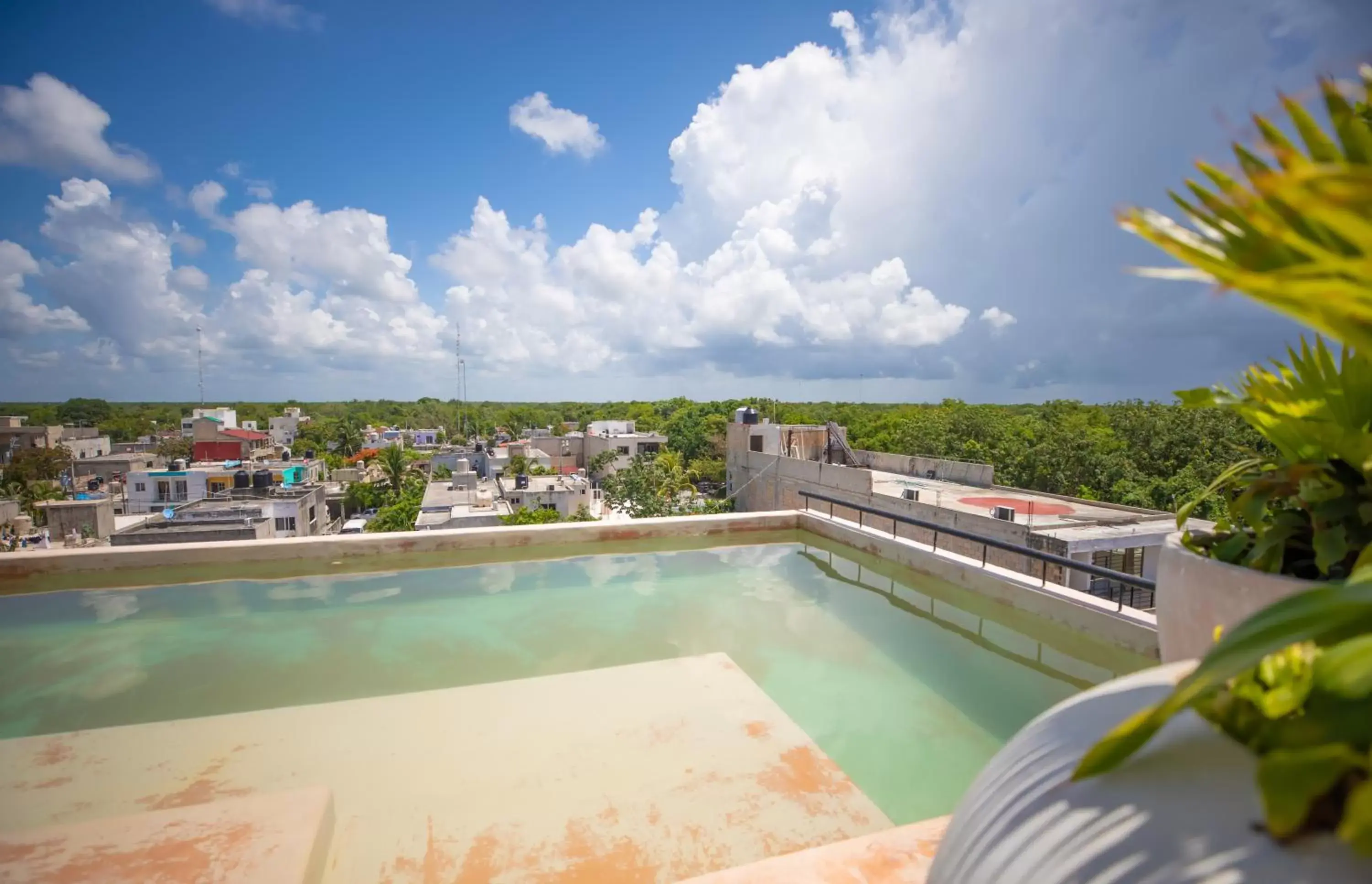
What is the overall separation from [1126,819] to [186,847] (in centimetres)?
211

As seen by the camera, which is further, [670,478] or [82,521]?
[670,478]

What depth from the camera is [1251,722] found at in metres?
0.68

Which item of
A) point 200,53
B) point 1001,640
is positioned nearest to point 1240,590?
point 1001,640

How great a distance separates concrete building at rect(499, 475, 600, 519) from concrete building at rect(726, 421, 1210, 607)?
9.14 meters

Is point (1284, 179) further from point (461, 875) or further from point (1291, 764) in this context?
point (461, 875)

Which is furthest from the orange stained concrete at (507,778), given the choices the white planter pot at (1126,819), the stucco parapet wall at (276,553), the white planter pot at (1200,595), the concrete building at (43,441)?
the concrete building at (43,441)

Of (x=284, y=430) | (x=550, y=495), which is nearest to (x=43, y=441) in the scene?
(x=284, y=430)

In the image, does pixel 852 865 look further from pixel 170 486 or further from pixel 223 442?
pixel 223 442

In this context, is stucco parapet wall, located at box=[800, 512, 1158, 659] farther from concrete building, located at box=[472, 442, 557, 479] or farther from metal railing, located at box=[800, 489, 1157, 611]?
concrete building, located at box=[472, 442, 557, 479]

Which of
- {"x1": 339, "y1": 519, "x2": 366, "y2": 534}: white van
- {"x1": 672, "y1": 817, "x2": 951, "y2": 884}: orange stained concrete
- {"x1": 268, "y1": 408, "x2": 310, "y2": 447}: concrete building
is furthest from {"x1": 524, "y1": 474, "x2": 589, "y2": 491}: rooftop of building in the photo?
{"x1": 268, "y1": 408, "x2": 310, "y2": 447}: concrete building

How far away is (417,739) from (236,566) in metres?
2.98

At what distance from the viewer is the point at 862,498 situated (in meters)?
17.3

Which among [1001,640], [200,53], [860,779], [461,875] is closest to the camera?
[461,875]

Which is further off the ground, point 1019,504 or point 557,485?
point 1019,504
